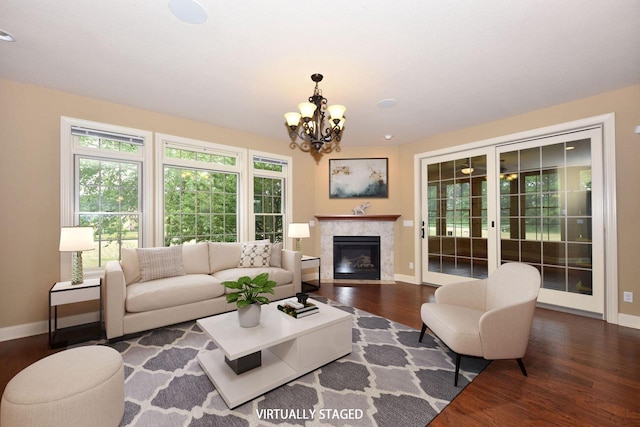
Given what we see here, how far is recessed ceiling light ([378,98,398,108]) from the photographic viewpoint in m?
3.26

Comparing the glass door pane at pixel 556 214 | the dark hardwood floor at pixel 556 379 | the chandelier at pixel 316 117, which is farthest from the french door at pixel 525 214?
the chandelier at pixel 316 117

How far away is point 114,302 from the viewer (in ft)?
8.52

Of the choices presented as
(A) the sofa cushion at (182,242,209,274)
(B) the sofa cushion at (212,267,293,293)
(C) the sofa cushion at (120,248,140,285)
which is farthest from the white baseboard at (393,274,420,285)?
(C) the sofa cushion at (120,248,140,285)

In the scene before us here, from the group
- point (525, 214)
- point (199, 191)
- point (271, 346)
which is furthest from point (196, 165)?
point (525, 214)

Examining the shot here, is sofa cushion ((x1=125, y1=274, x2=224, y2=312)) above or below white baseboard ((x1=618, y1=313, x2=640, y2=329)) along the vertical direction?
above

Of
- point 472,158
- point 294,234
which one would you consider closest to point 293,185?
point 294,234

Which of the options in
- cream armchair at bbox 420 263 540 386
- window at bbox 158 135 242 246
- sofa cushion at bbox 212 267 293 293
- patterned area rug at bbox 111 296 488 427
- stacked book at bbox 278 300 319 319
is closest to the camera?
patterned area rug at bbox 111 296 488 427

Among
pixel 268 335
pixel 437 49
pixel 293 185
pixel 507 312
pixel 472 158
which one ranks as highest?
pixel 437 49

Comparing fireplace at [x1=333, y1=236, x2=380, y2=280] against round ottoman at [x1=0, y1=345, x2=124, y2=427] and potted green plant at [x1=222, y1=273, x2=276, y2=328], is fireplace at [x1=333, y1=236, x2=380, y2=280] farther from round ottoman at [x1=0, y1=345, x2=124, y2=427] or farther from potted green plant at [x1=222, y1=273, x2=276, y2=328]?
round ottoman at [x1=0, y1=345, x2=124, y2=427]

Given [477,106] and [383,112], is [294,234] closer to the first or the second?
[383,112]

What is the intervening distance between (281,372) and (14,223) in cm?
315

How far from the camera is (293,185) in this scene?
5133mm

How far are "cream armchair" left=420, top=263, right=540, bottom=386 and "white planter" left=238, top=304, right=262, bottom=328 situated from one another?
1509 mm

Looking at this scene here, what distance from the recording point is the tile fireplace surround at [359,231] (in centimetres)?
523
